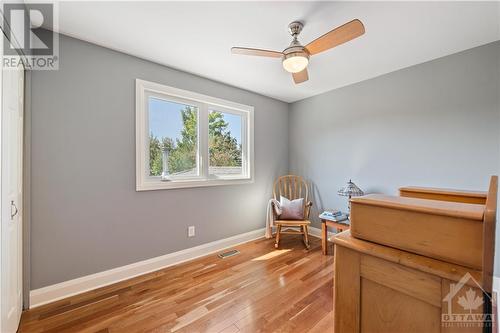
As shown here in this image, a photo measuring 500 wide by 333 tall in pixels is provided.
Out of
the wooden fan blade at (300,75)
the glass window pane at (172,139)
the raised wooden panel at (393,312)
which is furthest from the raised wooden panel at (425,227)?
the glass window pane at (172,139)

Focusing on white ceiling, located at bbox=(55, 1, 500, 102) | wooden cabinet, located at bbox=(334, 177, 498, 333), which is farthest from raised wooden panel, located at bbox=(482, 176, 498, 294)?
white ceiling, located at bbox=(55, 1, 500, 102)

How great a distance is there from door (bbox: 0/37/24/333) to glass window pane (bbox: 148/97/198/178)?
106 cm

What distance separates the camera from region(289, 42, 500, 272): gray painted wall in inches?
82.4

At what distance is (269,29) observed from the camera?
186cm

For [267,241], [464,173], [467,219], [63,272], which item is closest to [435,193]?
[467,219]

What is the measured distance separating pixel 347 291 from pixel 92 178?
7.60 feet

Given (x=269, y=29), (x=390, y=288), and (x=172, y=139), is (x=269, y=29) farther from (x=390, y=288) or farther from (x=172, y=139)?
(x=390, y=288)

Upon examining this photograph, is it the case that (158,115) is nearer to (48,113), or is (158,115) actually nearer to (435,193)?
(48,113)

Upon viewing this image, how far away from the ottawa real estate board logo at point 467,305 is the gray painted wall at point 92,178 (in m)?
2.46

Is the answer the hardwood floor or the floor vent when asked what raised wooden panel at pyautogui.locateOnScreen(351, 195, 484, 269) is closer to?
the hardwood floor

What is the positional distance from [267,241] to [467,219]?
2.86m

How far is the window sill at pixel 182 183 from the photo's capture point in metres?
2.33

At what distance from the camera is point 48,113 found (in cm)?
184

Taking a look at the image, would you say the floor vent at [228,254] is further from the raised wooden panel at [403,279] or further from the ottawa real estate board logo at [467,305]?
→ the ottawa real estate board logo at [467,305]
